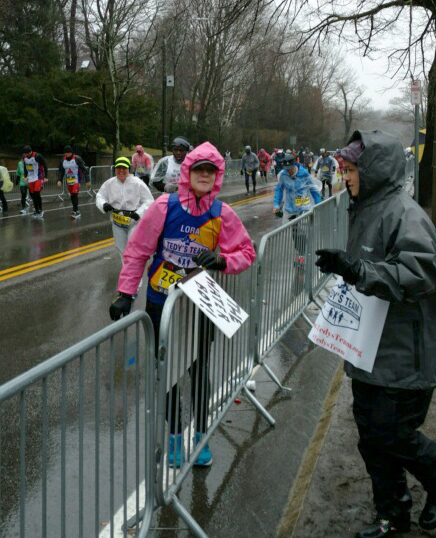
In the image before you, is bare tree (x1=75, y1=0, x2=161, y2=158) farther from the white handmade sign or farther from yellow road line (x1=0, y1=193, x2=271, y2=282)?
the white handmade sign

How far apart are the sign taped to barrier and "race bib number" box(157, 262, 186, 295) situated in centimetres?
33

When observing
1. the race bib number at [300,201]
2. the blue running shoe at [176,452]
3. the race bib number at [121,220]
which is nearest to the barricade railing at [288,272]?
the race bib number at [300,201]

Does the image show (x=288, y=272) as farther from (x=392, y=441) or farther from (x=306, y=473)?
(x=392, y=441)

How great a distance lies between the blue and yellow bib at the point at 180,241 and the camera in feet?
13.6

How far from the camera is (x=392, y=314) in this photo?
329 centimetres

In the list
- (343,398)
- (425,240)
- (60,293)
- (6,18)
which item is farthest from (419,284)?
(6,18)

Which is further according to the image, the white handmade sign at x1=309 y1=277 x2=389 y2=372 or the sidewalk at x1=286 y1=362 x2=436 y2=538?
the sidewalk at x1=286 y1=362 x2=436 y2=538

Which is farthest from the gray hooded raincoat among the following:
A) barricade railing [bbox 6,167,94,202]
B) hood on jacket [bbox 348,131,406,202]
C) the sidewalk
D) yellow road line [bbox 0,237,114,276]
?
barricade railing [bbox 6,167,94,202]

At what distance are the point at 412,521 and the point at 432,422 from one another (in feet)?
4.13

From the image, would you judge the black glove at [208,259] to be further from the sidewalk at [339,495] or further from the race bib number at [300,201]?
the race bib number at [300,201]

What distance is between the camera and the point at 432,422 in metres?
4.80

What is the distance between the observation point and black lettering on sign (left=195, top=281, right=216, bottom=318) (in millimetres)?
3521

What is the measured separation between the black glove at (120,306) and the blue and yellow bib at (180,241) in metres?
0.20

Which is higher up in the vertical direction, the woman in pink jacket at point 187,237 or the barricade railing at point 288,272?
the woman in pink jacket at point 187,237
